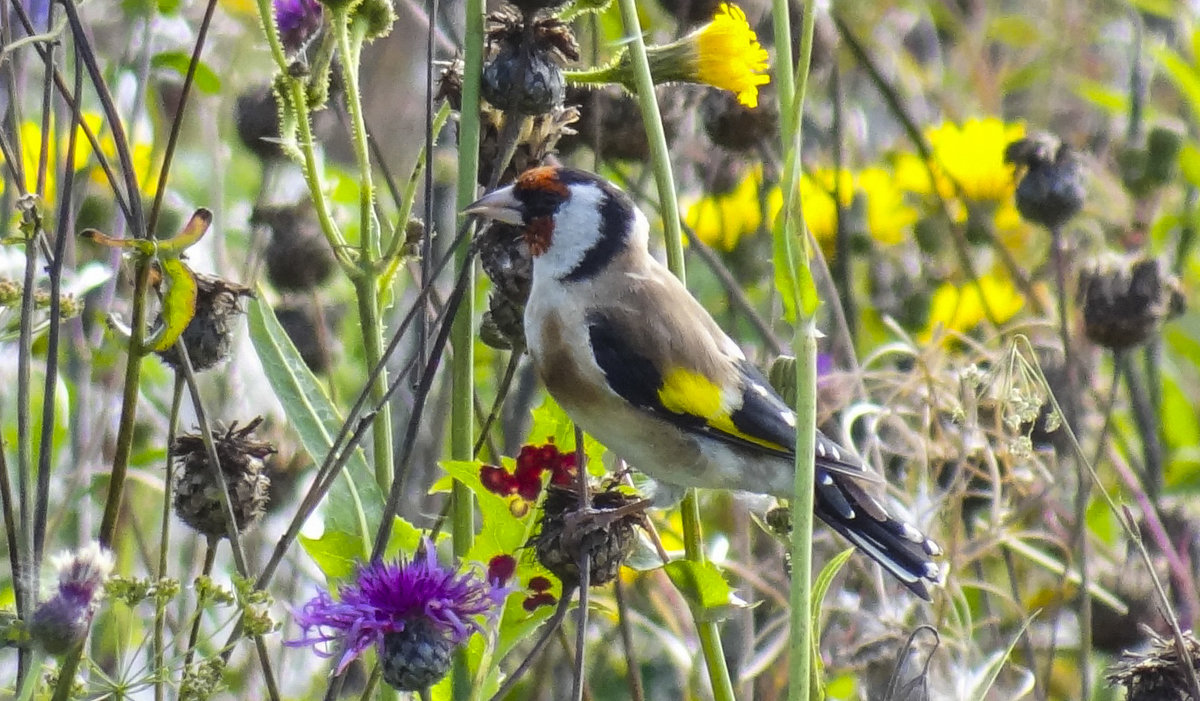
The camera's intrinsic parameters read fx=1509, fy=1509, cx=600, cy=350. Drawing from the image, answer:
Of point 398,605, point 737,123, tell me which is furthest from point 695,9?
point 398,605

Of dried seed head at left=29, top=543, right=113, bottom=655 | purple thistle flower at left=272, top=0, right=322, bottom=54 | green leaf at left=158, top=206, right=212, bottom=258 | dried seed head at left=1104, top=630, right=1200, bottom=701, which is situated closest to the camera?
dried seed head at left=29, top=543, right=113, bottom=655

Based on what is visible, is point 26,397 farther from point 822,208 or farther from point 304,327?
point 822,208

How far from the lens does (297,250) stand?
10.4 ft

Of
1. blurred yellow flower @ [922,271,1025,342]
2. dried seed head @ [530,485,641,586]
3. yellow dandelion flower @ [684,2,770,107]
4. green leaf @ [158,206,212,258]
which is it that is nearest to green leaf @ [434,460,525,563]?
dried seed head @ [530,485,641,586]

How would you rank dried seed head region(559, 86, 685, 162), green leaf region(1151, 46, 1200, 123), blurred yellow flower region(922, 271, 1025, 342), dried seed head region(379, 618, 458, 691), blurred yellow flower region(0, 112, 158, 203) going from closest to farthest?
dried seed head region(379, 618, 458, 691)
dried seed head region(559, 86, 685, 162)
blurred yellow flower region(0, 112, 158, 203)
green leaf region(1151, 46, 1200, 123)
blurred yellow flower region(922, 271, 1025, 342)

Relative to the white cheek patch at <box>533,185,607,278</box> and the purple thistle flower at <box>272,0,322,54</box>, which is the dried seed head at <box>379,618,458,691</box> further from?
the purple thistle flower at <box>272,0,322,54</box>

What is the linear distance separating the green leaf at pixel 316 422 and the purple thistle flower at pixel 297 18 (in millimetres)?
452

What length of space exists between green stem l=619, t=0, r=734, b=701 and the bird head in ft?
0.84

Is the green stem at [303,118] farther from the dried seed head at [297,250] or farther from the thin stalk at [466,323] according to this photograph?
the dried seed head at [297,250]

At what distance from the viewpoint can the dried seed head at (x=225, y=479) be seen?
6.31ft

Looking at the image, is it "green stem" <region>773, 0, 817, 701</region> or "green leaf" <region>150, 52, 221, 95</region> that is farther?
"green leaf" <region>150, 52, 221, 95</region>

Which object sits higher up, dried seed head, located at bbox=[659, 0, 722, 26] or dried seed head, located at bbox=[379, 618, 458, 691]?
dried seed head, located at bbox=[659, 0, 722, 26]

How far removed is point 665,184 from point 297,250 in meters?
1.64

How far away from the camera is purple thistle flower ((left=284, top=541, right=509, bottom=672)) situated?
5.39ft
